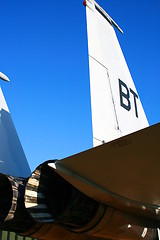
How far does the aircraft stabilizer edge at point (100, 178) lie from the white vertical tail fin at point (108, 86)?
0.02 meters

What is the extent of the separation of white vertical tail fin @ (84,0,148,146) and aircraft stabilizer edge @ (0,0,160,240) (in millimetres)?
16

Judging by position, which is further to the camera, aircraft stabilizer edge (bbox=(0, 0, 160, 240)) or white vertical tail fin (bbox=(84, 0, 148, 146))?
white vertical tail fin (bbox=(84, 0, 148, 146))

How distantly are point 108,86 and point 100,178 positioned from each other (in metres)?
1.92

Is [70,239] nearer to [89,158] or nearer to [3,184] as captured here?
[3,184]

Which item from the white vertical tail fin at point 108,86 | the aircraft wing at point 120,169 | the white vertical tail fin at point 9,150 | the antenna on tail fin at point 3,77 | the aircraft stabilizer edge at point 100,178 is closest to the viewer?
the aircraft wing at point 120,169

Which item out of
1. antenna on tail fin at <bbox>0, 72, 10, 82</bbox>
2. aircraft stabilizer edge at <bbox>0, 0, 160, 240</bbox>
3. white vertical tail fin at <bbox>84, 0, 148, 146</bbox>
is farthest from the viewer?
antenna on tail fin at <bbox>0, 72, 10, 82</bbox>

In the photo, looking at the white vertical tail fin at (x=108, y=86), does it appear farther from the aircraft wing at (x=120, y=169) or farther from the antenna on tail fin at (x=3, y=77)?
the antenna on tail fin at (x=3, y=77)

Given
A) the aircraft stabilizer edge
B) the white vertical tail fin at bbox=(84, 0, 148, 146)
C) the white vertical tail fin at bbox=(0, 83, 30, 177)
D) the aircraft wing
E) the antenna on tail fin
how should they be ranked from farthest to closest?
the antenna on tail fin
the white vertical tail fin at bbox=(0, 83, 30, 177)
the white vertical tail fin at bbox=(84, 0, 148, 146)
the aircraft stabilizer edge
the aircraft wing

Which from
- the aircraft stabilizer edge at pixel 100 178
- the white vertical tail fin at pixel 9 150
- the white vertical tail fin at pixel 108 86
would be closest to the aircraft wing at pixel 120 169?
the aircraft stabilizer edge at pixel 100 178

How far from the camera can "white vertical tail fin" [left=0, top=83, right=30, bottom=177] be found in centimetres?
538

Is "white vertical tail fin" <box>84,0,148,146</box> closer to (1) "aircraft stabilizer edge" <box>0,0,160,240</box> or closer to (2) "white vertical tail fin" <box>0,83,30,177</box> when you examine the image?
(1) "aircraft stabilizer edge" <box>0,0,160,240</box>

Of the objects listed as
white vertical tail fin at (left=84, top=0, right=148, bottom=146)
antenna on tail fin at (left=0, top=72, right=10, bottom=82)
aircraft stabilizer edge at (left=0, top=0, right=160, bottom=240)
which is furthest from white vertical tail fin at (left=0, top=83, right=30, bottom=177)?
white vertical tail fin at (left=84, top=0, right=148, bottom=146)

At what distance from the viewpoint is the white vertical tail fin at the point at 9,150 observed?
5.38 m

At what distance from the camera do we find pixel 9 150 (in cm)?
559
